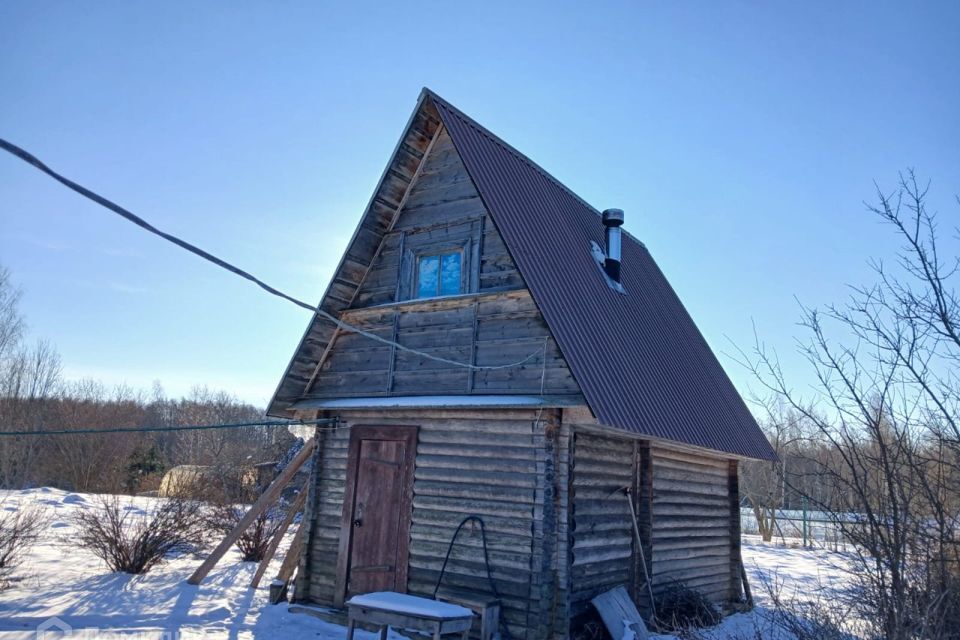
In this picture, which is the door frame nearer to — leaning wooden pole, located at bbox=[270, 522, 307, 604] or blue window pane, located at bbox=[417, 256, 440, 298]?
leaning wooden pole, located at bbox=[270, 522, 307, 604]

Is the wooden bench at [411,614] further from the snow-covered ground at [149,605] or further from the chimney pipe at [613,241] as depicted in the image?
the chimney pipe at [613,241]

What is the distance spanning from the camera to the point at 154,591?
36.5 ft

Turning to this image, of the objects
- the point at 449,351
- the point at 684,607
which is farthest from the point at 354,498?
the point at 684,607

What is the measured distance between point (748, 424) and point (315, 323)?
998 centimetres

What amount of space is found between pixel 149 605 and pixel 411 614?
5182 millimetres

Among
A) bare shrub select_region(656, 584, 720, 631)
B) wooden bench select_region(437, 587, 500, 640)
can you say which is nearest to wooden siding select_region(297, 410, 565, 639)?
wooden bench select_region(437, 587, 500, 640)

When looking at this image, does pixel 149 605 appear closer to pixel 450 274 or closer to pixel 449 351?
pixel 449 351

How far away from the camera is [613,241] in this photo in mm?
13625

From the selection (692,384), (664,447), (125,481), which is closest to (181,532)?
(664,447)

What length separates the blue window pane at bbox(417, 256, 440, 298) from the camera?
10.6m

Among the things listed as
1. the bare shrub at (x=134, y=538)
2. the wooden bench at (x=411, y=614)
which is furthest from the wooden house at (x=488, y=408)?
the bare shrub at (x=134, y=538)

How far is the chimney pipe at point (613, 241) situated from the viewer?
13242 mm

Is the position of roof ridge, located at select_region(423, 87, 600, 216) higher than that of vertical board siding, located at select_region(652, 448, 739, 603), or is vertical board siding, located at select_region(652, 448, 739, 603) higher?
roof ridge, located at select_region(423, 87, 600, 216)

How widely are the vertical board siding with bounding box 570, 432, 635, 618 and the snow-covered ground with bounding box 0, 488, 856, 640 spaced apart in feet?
5.71
